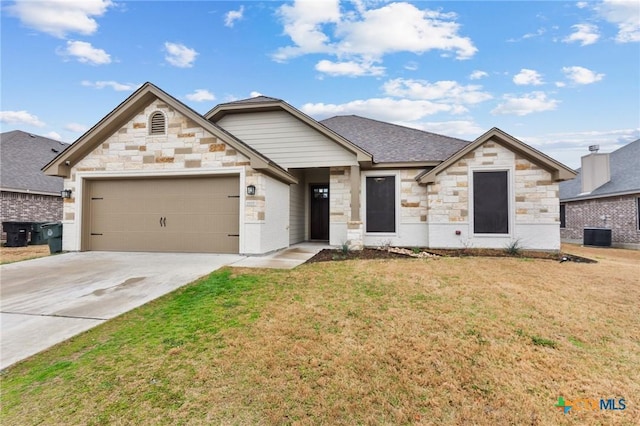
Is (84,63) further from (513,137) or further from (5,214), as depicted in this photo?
(513,137)

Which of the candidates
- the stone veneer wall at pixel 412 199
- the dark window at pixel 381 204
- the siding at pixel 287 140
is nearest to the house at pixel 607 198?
the stone veneer wall at pixel 412 199

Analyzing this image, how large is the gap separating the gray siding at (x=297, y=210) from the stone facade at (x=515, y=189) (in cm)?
539

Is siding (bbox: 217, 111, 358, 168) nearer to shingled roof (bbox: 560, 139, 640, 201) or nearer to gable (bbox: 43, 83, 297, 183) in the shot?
gable (bbox: 43, 83, 297, 183)

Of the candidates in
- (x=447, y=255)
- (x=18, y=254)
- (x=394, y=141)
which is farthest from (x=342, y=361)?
(x=18, y=254)

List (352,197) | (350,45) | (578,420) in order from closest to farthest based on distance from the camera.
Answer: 1. (578,420)
2. (352,197)
3. (350,45)

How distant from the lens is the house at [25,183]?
14.9 meters

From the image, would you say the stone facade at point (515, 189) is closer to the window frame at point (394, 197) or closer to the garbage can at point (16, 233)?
the window frame at point (394, 197)

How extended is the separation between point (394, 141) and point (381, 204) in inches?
136

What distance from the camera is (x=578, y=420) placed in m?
2.32

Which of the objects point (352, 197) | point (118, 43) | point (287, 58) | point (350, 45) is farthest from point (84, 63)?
point (352, 197)

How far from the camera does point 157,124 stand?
932 cm

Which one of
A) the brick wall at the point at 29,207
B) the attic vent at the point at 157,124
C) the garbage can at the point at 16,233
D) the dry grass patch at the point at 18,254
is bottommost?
the dry grass patch at the point at 18,254

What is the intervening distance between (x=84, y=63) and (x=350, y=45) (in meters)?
13.9

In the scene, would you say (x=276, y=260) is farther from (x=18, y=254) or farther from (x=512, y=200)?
(x=18, y=254)
